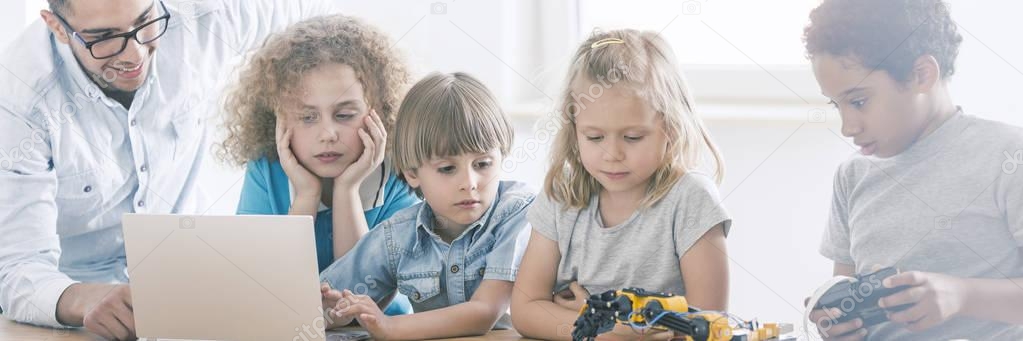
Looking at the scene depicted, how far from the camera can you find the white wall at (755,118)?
5.99ft

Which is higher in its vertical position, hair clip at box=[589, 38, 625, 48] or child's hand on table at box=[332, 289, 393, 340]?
hair clip at box=[589, 38, 625, 48]

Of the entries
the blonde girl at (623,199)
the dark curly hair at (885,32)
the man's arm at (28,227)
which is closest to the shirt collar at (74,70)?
the man's arm at (28,227)

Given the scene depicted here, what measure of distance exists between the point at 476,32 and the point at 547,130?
31 centimetres

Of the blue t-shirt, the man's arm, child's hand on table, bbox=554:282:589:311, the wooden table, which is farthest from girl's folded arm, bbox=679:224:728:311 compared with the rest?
the man's arm

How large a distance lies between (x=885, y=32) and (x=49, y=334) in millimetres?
1275

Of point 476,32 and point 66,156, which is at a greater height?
point 476,32

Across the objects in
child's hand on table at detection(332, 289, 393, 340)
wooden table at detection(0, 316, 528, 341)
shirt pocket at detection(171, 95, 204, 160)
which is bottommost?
wooden table at detection(0, 316, 528, 341)

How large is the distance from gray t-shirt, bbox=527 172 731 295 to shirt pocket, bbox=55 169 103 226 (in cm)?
93

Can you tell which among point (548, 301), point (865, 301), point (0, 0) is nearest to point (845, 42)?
point (865, 301)

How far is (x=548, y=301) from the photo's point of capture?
4.86 ft

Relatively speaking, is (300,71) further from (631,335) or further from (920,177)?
(920,177)

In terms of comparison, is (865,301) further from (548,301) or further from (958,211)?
(548,301)

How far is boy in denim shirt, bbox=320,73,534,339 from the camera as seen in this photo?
1.54 meters

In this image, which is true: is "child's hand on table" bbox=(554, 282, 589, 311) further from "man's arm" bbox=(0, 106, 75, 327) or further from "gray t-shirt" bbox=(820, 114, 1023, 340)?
"man's arm" bbox=(0, 106, 75, 327)
